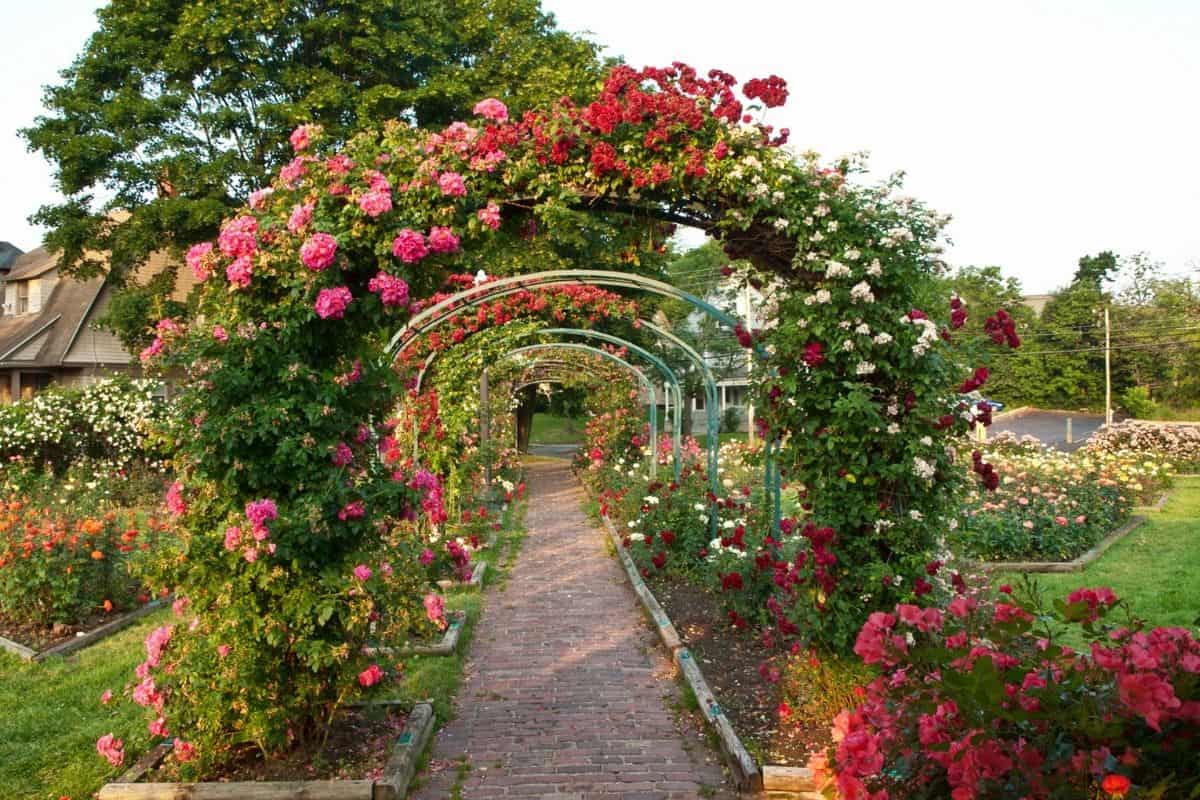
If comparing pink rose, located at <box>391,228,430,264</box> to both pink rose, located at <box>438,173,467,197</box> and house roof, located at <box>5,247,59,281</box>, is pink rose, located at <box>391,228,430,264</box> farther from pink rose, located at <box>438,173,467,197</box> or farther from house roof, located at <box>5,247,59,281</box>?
house roof, located at <box>5,247,59,281</box>

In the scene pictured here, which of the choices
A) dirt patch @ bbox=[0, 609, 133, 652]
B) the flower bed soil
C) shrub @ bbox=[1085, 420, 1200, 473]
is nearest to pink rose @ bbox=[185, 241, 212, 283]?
the flower bed soil

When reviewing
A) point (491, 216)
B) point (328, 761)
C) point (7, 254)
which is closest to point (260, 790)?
point (328, 761)

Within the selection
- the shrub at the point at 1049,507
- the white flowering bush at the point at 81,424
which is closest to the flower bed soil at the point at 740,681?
the shrub at the point at 1049,507

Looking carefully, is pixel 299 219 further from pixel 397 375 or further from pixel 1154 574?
pixel 1154 574

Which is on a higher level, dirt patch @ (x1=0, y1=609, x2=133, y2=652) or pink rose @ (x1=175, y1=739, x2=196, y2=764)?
pink rose @ (x1=175, y1=739, x2=196, y2=764)

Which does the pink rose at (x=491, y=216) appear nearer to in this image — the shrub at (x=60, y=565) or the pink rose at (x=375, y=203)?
the pink rose at (x=375, y=203)

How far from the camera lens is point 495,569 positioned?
384 inches

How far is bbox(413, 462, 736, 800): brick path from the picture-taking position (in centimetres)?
426

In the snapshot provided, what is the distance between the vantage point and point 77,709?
537 centimetres

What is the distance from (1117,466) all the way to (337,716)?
12.8 meters

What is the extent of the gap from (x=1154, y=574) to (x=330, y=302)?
846 cm

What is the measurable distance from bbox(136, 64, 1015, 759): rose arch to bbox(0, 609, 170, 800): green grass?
0.69 metres

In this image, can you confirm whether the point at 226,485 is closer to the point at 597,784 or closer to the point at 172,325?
the point at 172,325

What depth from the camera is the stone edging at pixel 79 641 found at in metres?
6.45
